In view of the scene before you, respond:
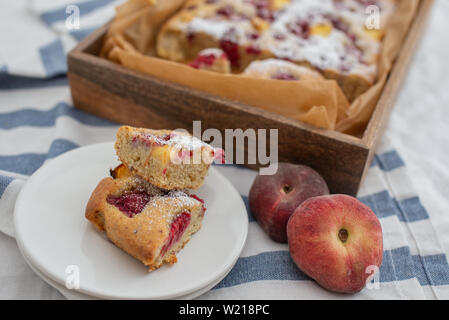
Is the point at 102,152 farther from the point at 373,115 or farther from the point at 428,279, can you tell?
the point at 428,279

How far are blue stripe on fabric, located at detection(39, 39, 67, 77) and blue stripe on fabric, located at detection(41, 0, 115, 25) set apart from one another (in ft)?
0.61

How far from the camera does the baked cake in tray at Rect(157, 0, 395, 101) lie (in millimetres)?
2129

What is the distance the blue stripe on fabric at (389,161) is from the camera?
1.98 metres

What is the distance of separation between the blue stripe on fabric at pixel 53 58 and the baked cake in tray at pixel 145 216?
3.34 ft

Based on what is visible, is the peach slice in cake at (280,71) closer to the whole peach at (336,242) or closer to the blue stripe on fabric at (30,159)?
the whole peach at (336,242)

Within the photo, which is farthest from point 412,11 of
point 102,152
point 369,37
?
point 102,152

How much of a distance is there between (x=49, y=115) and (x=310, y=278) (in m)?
1.33

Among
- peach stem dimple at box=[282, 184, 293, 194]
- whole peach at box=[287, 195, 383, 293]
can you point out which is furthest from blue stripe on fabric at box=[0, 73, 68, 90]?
whole peach at box=[287, 195, 383, 293]

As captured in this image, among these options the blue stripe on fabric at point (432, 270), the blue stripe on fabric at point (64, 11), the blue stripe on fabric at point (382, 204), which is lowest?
the blue stripe on fabric at point (382, 204)

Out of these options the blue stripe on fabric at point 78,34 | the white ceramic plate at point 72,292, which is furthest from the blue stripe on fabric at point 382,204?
the blue stripe on fabric at point 78,34

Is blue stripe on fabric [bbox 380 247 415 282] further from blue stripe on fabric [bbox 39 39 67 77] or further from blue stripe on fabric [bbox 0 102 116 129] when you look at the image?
blue stripe on fabric [bbox 39 39 67 77]

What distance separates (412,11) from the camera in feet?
7.87

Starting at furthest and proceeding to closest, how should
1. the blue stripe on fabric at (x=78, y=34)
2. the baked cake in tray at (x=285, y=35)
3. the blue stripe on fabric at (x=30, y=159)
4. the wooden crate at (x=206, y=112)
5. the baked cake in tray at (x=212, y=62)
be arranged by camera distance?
the blue stripe on fabric at (x=78, y=34) → the baked cake in tray at (x=285, y=35) → the baked cake in tray at (x=212, y=62) → the blue stripe on fabric at (x=30, y=159) → the wooden crate at (x=206, y=112)

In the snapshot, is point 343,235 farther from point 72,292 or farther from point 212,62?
point 212,62
